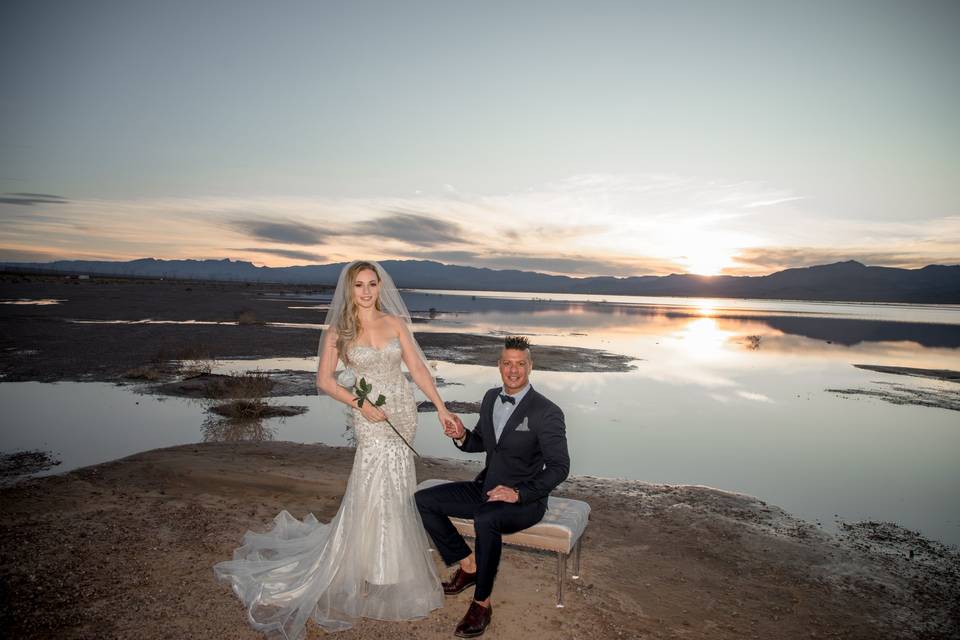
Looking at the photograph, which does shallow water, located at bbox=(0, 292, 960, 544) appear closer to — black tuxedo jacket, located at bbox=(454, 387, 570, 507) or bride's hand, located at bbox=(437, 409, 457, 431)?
black tuxedo jacket, located at bbox=(454, 387, 570, 507)

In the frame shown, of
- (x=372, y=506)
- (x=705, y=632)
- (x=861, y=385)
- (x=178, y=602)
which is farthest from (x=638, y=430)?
(x=861, y=385)

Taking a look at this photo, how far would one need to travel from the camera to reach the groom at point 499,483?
4875 millimetres

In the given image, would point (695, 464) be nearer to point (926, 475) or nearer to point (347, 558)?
point (926, 475)

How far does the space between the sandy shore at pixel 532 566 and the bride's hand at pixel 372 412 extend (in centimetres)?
180

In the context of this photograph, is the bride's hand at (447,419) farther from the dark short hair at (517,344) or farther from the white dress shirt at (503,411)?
the dark short hair at (517,344)

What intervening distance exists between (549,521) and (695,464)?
6.96m

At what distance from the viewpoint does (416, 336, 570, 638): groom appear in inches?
192

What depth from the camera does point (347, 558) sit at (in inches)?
201

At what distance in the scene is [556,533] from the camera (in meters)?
5.09

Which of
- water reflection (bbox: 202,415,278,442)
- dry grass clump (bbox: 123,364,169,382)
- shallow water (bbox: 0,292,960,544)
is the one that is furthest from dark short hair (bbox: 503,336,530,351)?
dry grass clump (bbox: 123,364,169,382)

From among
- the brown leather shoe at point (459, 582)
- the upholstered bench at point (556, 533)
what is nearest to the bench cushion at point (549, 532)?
the upholstered bench at point (556, 533)

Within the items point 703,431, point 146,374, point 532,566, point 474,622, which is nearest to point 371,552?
point 474,622

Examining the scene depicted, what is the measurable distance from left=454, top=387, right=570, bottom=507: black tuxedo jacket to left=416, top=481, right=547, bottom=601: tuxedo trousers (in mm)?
188

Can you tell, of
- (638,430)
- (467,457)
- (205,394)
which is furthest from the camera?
(205,394)
